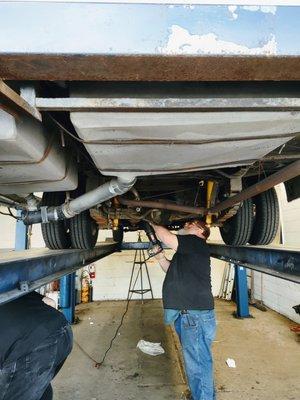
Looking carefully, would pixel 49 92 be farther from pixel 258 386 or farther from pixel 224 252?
pixel 258 386

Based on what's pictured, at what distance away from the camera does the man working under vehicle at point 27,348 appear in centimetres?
152

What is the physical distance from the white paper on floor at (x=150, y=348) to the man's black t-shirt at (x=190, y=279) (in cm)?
157

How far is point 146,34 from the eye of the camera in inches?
23.2

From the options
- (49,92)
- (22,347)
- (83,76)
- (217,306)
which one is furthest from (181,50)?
(217,306)

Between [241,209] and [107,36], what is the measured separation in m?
1.81

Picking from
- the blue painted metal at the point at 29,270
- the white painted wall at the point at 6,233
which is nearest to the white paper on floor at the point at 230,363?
the blue painted metal at the point at 29,270

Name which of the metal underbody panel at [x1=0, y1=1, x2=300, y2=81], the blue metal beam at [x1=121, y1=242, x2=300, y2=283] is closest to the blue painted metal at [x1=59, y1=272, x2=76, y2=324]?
the blue metal beam at [x1=121, y1=242, x2=300, y2=283]

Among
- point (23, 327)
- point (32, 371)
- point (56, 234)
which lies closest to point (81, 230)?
point (56, 234)

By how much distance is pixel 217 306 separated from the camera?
633 centimetres

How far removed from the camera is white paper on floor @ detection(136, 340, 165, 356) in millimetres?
3714

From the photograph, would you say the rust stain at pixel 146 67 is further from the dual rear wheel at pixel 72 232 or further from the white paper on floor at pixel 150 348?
the white paper on floor at pixel 150 348

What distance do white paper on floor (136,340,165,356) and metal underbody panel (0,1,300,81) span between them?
12.2 feet

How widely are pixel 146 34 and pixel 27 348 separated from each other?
157 centimetres

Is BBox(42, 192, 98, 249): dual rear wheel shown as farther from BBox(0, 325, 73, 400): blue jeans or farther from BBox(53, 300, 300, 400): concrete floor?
BBox(53, 300, 300, 400): concrete floor
